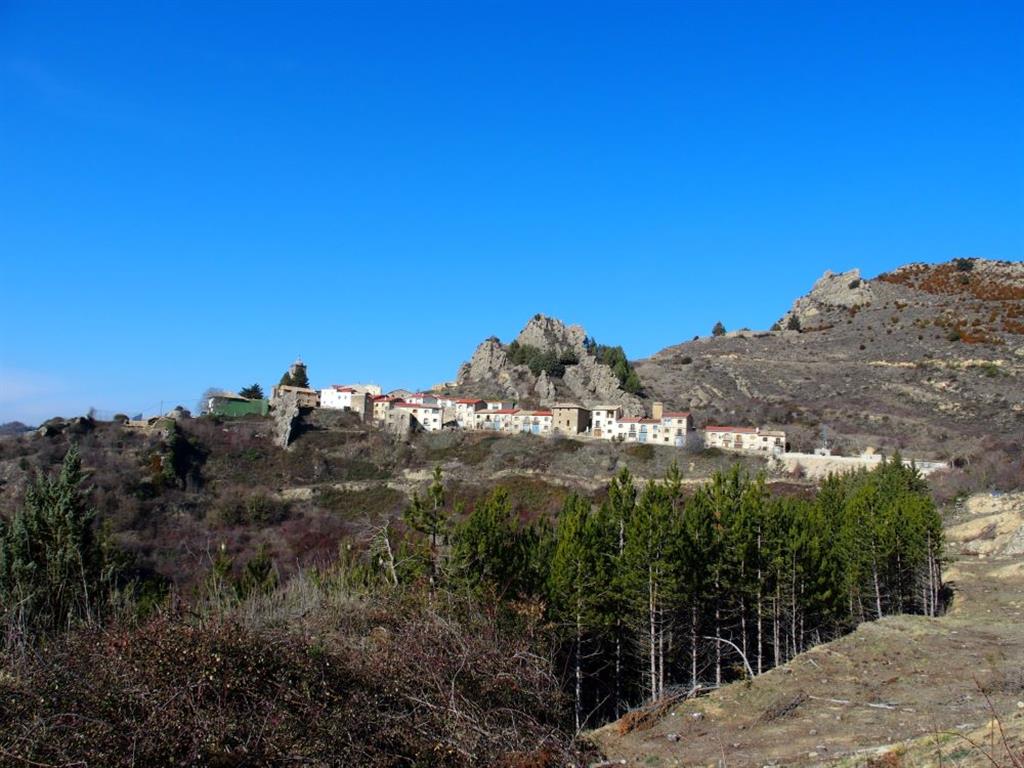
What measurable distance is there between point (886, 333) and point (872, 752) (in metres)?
98.3

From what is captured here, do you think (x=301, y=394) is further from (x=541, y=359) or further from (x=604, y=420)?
(x=604, y=420)

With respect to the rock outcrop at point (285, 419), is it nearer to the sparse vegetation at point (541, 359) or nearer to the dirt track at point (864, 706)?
the sparse vegetation at point (541, 359)

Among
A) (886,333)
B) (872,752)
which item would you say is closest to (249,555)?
(872,752)

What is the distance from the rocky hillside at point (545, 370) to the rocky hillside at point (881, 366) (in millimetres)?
6275

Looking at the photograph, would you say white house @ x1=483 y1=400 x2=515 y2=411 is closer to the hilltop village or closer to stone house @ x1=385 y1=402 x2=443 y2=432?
the hilltop village

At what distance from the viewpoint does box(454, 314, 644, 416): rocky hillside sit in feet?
275

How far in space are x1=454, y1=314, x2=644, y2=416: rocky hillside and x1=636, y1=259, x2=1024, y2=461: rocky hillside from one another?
20.6 feet

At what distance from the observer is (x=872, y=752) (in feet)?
23.3

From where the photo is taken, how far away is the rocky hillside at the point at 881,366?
2598 inches

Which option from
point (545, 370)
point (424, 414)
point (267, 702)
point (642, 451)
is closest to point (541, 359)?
point (545, 370)

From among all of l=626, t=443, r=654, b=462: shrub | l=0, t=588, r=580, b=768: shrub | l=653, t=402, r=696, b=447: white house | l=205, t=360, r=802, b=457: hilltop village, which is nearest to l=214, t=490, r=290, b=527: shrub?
l=205, t=360, r=802, b=457: hilltop village

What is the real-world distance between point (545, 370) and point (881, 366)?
122 ft

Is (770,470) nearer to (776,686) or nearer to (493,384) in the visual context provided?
(493,384)

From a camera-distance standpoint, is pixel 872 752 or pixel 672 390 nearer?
pixel 872 752
